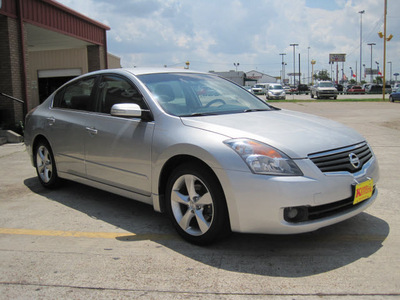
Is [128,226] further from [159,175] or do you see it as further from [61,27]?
[61,27]

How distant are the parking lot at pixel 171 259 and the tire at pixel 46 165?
0.69 metres

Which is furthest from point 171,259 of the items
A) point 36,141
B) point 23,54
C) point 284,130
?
point 23,54

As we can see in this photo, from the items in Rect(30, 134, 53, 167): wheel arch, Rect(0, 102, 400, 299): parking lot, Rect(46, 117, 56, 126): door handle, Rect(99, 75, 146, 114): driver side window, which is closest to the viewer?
Rect(0, 102, 400, 299): parking lot

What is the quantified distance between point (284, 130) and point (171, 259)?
1.47m

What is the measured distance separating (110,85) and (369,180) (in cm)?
296

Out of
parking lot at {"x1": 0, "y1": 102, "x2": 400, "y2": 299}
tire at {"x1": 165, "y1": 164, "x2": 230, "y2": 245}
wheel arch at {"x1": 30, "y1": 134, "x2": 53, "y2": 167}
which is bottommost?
parking lot at {"x1": 0, "y1": 102, "x2": 400, "y2": 299}

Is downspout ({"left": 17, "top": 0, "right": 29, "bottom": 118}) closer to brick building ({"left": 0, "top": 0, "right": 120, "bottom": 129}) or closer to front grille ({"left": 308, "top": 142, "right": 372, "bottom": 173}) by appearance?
brick building ({"left": 0, "top": 0, "right": 120, "bottom": 129})

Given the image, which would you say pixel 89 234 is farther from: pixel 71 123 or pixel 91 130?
pixel 71 123

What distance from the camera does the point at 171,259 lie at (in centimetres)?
334

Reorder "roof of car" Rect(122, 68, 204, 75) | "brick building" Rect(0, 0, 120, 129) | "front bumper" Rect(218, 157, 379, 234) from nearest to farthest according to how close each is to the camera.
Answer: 1. "front bumper" Rect(218, 157, 379, 234)
2. "roof of car" Rect(122, 68, 204, 75)
3. "brick building" Rect(0, 0, 120, 129)

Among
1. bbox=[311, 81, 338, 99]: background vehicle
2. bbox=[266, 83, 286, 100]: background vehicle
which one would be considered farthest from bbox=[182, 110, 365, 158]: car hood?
bbox=[266, 83, 286, 100]: background vehicle

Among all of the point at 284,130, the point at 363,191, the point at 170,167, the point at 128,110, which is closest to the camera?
the point at 363,191

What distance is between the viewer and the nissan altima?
10.3 feet

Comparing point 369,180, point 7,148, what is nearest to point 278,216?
point 369,180
